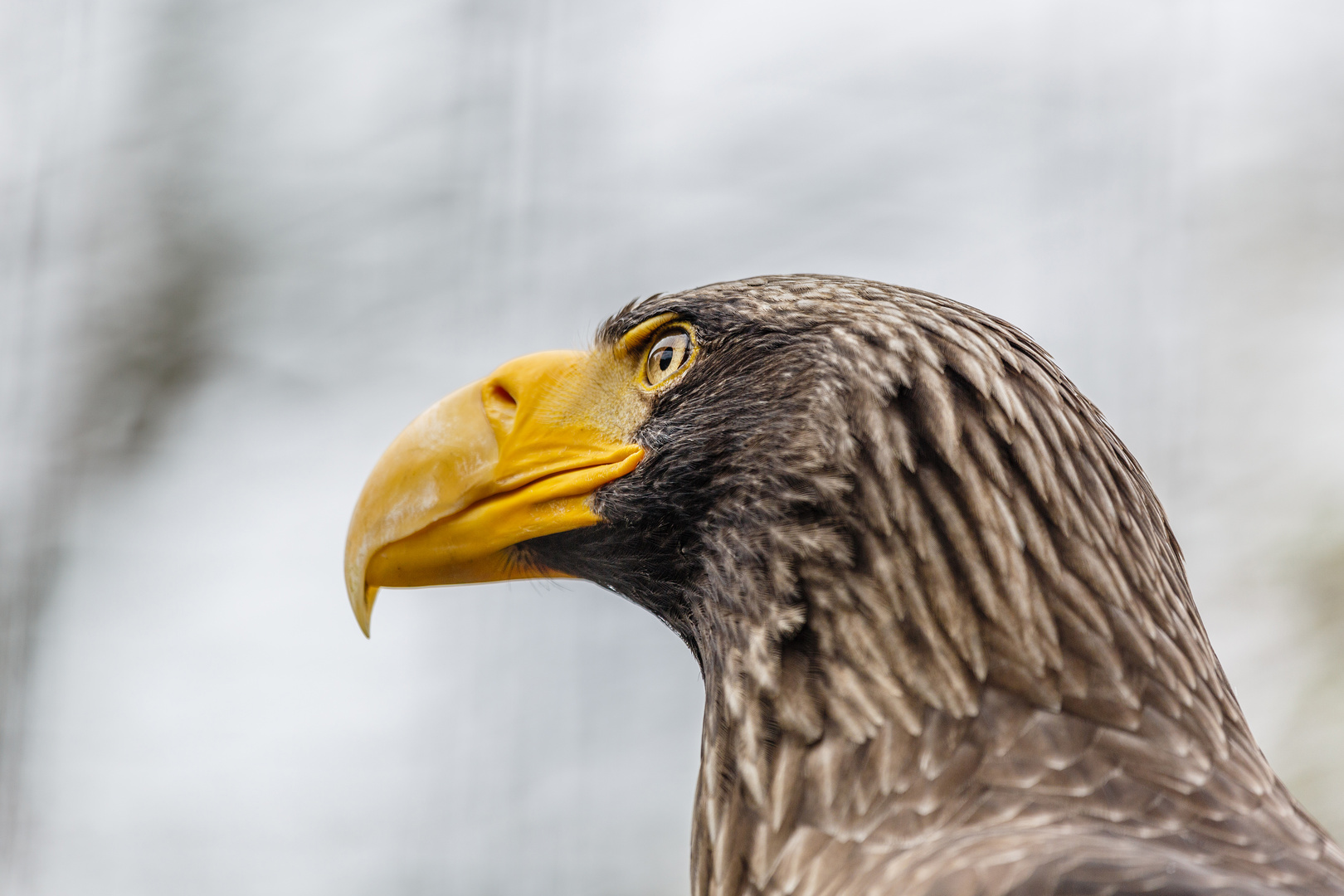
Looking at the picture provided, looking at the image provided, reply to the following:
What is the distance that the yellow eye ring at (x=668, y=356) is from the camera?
1.61 metres

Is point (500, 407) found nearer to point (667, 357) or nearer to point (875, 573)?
point (667, 357)

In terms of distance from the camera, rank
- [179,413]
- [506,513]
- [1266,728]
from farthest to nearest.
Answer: [179,413] < [1266,728] < [506,513]

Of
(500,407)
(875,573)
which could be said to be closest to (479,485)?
(500,407)

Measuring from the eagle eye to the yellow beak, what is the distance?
0.08 m

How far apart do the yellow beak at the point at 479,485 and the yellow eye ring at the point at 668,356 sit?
0.08 meters

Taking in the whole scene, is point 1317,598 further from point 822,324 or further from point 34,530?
point 34,530

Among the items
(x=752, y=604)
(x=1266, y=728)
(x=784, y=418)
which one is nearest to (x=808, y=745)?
(x=752, y=604)

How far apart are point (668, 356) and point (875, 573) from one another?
0.49 meters

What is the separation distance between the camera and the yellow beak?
5.16 ft

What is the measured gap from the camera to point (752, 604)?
1398mm

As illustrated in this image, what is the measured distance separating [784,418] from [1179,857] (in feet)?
2.20

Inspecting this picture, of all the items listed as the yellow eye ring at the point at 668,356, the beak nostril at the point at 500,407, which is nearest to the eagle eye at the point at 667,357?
the yellow eye ring at the point at 668,356

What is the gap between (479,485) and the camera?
158 cm

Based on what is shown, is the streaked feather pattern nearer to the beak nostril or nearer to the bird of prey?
the bird of prey
